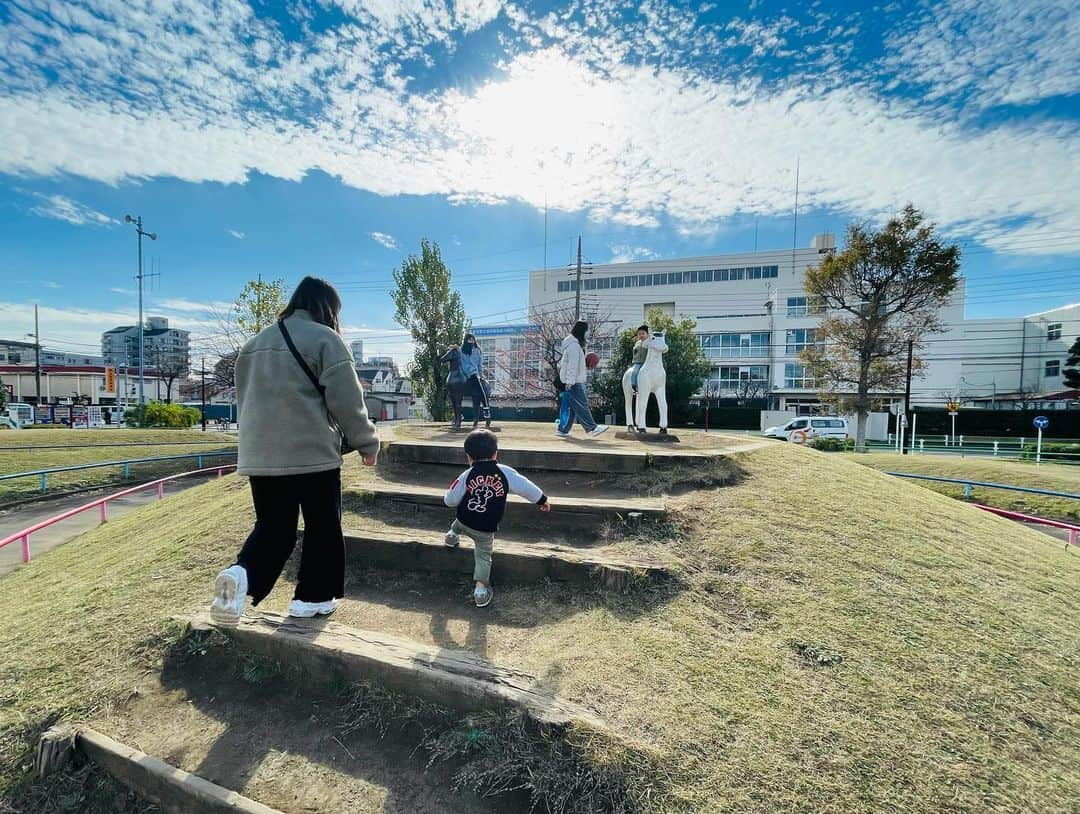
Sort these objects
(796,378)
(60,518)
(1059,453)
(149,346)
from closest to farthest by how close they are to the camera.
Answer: (60,518)
(1059,453)
(796,378)
(149,346)

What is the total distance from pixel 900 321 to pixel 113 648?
102ft

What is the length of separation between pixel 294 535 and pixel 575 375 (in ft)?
15.8

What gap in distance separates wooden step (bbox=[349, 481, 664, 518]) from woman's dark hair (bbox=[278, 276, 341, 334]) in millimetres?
1775

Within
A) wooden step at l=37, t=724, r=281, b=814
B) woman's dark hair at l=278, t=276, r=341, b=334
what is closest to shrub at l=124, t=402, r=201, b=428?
woman's dark hair at l=278, t=276, r=341, b=334

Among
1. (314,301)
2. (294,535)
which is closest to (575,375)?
(314,301)

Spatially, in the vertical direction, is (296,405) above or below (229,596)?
above

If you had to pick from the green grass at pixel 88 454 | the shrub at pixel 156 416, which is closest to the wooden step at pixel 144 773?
the green grass at pixel 88 454

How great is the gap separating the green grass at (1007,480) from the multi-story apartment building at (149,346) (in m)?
59.3

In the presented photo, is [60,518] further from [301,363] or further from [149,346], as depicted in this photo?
[149,346]

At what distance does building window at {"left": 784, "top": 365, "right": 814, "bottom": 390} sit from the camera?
40562mm

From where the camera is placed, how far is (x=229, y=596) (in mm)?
2354

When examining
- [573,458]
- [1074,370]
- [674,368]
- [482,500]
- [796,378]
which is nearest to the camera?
[482,500]

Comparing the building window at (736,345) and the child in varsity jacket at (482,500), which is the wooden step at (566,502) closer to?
the child in varsity jacket at (482,500)

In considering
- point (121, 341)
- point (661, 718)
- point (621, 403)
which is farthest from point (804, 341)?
point (121, 341)
